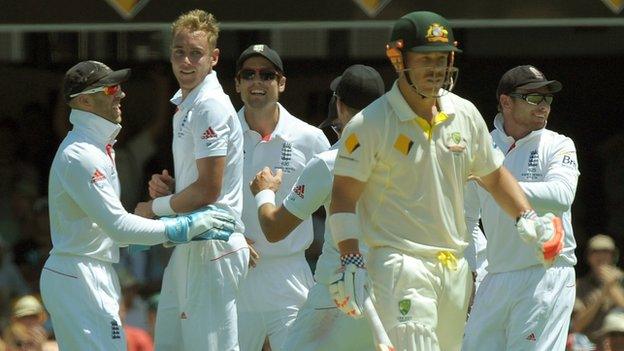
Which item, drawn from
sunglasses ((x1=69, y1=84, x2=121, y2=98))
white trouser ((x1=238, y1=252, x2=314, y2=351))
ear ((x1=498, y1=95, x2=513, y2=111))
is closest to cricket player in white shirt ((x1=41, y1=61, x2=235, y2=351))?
sunglasses ((x1=69, y1=84, x2=121, y2=98))

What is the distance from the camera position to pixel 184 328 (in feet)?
23.9

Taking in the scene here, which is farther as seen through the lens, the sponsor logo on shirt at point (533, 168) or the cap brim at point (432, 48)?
the sponsor logo on shirt at point (533, 168)

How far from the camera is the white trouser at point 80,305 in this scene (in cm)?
704

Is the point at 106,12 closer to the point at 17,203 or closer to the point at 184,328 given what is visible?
the point at 17,203

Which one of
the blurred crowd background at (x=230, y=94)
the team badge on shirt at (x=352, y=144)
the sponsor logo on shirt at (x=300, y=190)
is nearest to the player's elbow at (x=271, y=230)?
the sponsor logo on shirt at (x=300, y=190)

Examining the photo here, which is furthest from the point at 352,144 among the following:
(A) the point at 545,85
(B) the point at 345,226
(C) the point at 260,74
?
(A) the point at 545,85

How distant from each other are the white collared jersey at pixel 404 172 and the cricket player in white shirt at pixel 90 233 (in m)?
0.98

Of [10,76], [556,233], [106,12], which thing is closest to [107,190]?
[556,233]

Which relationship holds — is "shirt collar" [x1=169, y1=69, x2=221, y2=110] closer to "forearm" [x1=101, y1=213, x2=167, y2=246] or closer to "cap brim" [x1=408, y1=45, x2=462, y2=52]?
"forearm" [x1=101, y1=213, x2=167, y2=246]

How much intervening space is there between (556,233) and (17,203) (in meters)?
6.15

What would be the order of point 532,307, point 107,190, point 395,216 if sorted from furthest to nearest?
point 532,307
point 107,190
point 395,216

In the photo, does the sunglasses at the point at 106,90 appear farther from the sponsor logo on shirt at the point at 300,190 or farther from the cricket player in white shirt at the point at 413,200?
the cricket player in white shirt at the point at 413,200

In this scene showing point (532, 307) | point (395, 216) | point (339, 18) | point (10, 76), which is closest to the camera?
point (395, 216)

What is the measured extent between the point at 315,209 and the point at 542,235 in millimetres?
1043
